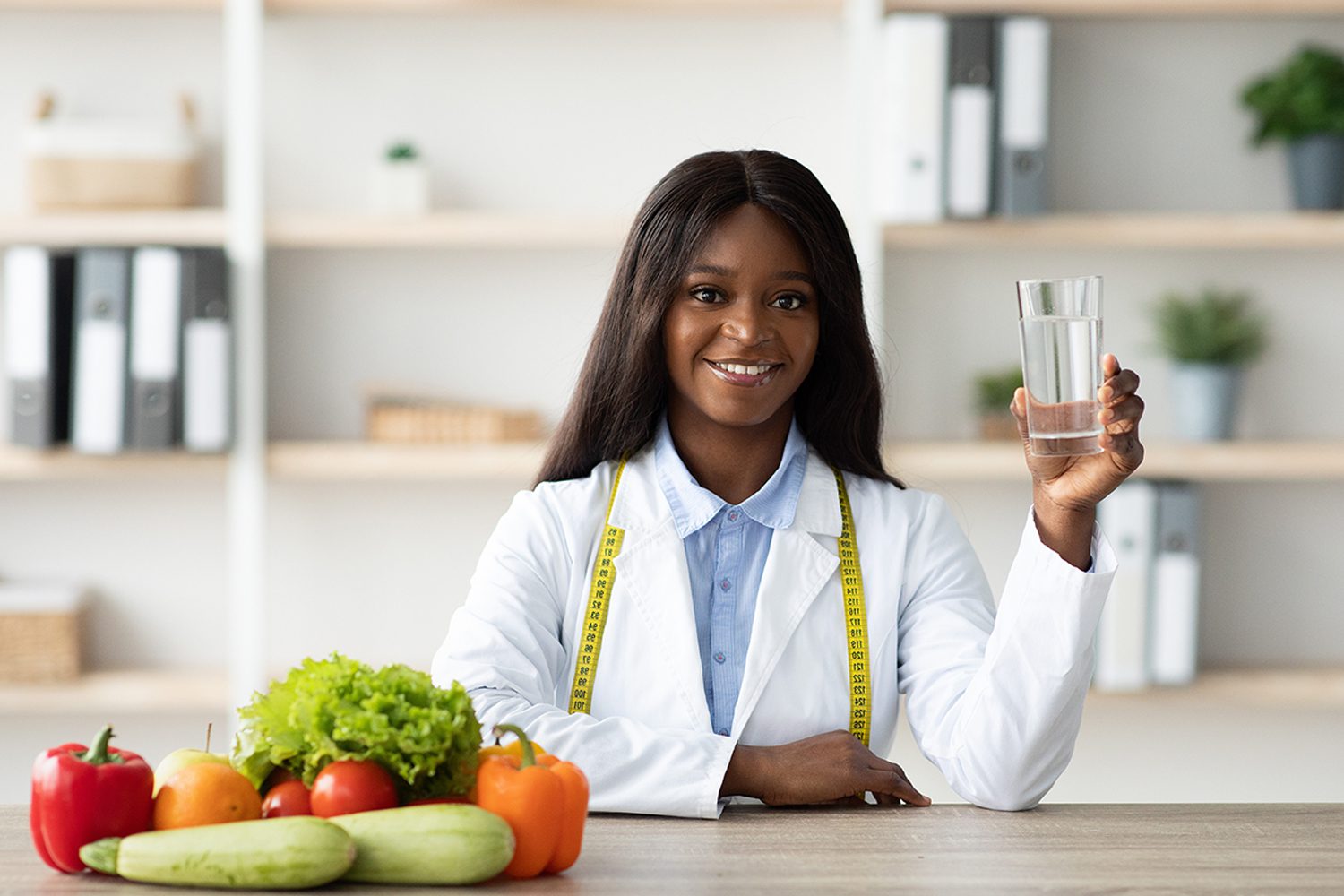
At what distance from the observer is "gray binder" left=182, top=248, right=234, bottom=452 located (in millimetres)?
3139

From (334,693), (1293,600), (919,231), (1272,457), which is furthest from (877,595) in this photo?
(1293,600)

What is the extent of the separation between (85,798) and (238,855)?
0.48 ft

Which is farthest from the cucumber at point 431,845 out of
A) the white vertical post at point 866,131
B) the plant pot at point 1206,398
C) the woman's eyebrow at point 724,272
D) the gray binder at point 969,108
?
the plant pot at point 1206,398

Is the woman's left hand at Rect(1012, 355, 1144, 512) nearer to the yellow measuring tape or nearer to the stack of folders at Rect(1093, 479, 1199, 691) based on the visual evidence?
the yellow measuring tape

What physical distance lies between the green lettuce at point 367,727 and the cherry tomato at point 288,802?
2 cm

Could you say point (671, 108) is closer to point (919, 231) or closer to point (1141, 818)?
point (919, 231)

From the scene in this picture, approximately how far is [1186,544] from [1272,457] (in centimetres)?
26

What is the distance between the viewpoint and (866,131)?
326 centimetres

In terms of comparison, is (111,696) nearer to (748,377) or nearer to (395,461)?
(395,461)

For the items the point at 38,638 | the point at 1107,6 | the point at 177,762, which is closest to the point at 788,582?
the point at 177,762

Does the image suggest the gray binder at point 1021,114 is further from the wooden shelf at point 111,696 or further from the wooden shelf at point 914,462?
the wooden shelf at point 111,696

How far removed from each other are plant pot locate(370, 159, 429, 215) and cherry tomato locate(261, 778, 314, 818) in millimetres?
2235

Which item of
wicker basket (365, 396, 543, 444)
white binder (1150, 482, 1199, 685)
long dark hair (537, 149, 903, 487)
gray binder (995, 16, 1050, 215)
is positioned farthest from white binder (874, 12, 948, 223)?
long dark hair (537, 149, 903, 487)

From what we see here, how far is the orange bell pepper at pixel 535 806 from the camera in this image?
1237 mm
